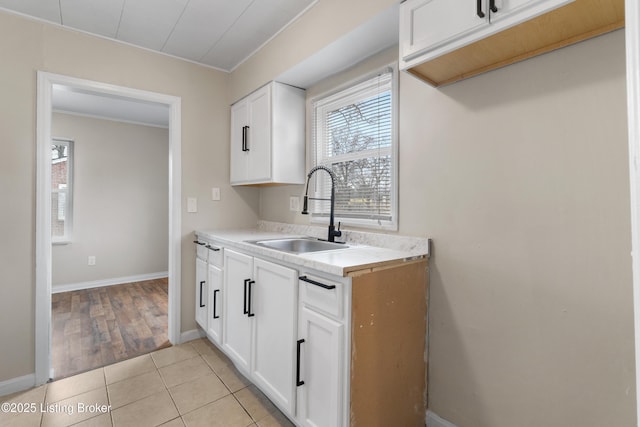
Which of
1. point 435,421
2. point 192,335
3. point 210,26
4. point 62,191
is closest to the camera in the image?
point 435,421

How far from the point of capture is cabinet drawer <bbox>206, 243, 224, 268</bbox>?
7.32 feet

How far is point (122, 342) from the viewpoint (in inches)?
104

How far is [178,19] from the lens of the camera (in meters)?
2.08

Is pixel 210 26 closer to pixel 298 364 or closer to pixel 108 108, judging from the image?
pixel 298 364

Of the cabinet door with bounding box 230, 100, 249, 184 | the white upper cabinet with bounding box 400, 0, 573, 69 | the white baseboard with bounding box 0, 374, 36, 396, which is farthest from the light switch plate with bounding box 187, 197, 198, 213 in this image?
the white upper cabinet with bounding box 400, 0, 573, 69

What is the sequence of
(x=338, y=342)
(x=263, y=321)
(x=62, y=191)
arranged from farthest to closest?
1. (x=62, y=191)
2. (x=263, y=321)
3. (x=338, y=342)

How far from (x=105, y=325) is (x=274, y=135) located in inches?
97.5

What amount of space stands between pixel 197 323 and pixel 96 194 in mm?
2784

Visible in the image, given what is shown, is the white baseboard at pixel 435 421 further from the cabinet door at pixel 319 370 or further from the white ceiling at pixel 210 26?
the white ceiling at pixel 210 26

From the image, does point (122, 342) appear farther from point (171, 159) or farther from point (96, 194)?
point (96, 194)

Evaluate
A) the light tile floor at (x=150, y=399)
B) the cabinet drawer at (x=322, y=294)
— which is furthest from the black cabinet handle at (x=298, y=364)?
the light tile floor at (x=150, y=399)

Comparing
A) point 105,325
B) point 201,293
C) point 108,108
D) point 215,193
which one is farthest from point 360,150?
point 108,108

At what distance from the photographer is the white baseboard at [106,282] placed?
13.4 ft

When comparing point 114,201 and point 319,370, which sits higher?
point 114,201
